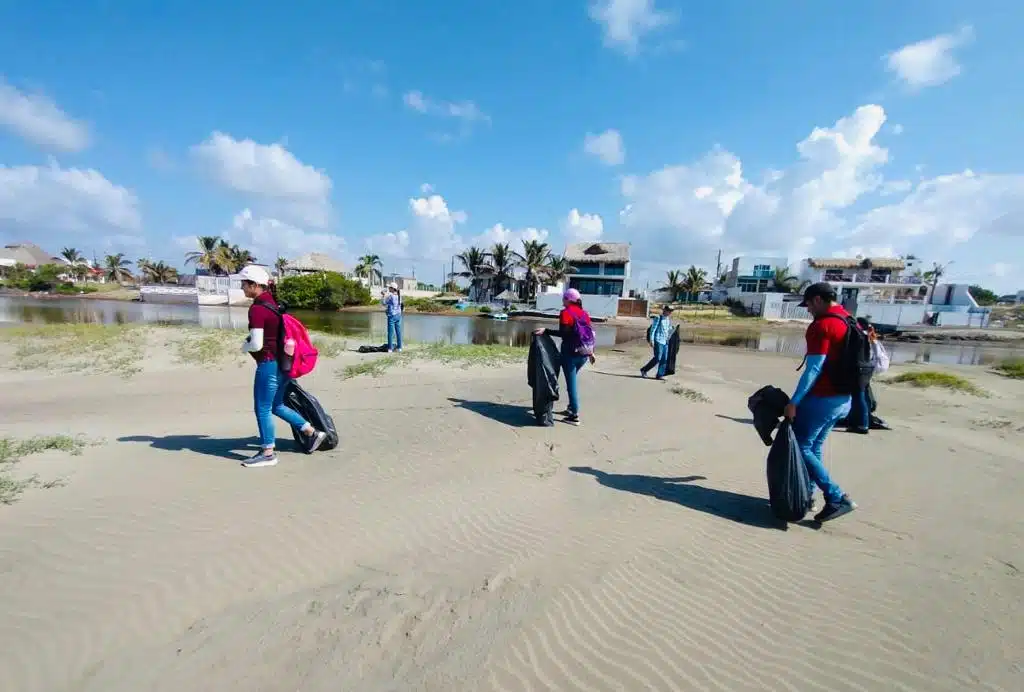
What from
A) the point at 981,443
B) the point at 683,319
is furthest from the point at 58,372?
the point at 683,319

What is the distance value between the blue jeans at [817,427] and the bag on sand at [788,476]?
0.32 feet

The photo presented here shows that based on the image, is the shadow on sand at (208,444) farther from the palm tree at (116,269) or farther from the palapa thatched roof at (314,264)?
the palm tree at (116,269)

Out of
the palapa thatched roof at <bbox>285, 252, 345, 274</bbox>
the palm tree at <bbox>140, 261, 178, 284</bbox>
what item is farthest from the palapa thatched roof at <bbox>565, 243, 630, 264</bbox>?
the palm tree at <bbox>140, 261, 178, 284</bbox>

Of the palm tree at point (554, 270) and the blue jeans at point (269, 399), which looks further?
the palm tree at point (554, 270)

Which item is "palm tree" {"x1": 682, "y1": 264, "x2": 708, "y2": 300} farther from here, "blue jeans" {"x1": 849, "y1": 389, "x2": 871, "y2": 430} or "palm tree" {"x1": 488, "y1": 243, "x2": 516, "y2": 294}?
"blue jeans" {"x1": 849, "y1": 389, "x2": 871, "y2": 430}

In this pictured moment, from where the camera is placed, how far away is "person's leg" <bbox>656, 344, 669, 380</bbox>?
33.2 ft

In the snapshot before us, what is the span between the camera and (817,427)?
333 cm

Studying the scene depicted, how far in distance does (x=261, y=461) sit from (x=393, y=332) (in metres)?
8.27

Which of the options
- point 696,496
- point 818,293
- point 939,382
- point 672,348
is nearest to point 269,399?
point 696,496

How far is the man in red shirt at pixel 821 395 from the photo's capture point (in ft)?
10.4

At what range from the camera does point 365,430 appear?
18.2ft

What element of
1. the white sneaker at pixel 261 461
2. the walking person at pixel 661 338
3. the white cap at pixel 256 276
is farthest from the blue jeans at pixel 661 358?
the white cap at pixel 256 276

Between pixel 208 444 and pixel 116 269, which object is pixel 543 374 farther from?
pixel 116 269

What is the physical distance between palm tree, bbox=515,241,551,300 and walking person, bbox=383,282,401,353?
41926 mm
